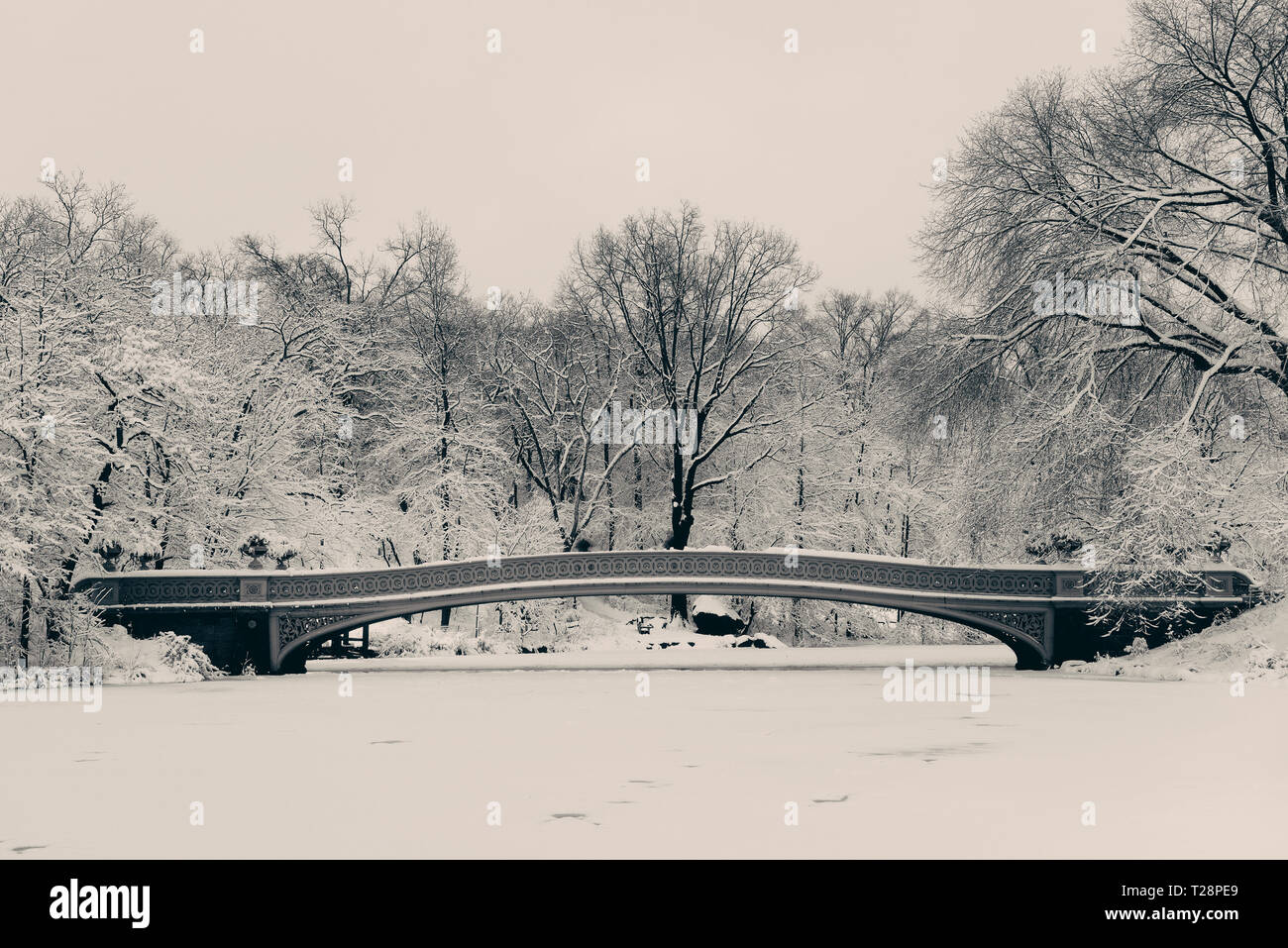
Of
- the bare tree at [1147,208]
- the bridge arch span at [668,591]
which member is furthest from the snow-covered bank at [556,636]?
the bare tree at [1147,208]

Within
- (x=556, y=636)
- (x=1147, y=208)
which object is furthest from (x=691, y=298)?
(x=1147, y=208)

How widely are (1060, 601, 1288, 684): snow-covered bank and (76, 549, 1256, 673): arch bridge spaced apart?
0.58 m

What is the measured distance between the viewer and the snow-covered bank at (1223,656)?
74.7ft

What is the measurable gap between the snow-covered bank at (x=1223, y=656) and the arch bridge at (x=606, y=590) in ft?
1.89

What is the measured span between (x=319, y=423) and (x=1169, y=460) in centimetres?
1934

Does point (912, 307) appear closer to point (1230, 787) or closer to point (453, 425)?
point (453, 425)

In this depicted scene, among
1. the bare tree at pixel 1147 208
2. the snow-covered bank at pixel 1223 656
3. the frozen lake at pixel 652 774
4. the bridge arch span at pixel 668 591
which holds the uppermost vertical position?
the bare tree at pixel 1147 208

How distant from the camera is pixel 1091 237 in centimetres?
2406

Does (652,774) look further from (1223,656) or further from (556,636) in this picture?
(556,636)

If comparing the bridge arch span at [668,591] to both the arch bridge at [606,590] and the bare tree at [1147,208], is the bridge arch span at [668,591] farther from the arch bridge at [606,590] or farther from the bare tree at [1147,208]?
the bare tree at [1147,208]

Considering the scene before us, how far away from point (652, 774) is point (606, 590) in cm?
1496

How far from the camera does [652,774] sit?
13648mm
